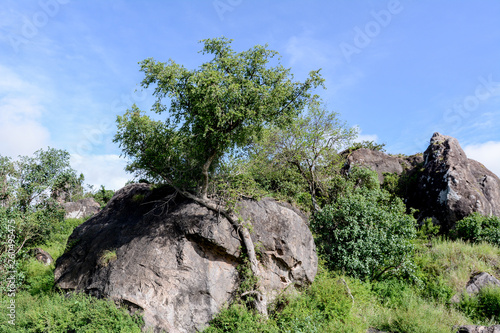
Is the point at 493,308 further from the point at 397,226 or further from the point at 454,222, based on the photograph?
the point at 454,222

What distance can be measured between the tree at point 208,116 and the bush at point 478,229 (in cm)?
1387

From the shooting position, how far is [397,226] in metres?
→ 16.0

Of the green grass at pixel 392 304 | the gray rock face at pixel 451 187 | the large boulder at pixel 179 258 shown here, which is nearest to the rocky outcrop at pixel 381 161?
the gray rock face at pixel 451 187

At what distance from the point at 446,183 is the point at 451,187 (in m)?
0.47

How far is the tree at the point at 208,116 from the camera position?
1113 centimetres

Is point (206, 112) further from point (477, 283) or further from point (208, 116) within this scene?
point (477, 283)

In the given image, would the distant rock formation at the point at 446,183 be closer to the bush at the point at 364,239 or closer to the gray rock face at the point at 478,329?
the bush at the point at 364,239

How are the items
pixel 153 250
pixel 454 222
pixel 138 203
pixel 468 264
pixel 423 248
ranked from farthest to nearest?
1. pixel 454 222
2. pixel 423 248
3. pixel 468 264
4. pixel 138 203
5. pixel 153 250

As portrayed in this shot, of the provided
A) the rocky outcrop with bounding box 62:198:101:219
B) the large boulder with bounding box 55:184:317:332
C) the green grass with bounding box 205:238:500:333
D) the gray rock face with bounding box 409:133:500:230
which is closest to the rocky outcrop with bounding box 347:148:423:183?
the gray rock face with bounding box 409:133:500:230

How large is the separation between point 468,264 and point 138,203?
1520 cm

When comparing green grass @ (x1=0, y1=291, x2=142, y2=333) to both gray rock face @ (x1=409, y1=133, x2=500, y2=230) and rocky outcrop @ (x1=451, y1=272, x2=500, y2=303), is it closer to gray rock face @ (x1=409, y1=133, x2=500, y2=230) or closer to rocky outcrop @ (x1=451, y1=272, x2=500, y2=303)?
rocky outcrop @ (x1=451, y1=272, x2=500, y2=303)

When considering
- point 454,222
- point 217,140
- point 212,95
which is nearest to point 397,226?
point 454,222

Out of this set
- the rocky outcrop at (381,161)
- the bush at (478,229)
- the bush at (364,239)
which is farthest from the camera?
the rocky outcrop at (381,161)

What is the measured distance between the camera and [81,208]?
109 ft
